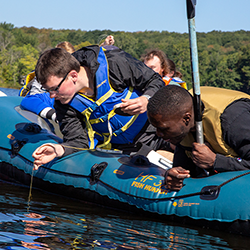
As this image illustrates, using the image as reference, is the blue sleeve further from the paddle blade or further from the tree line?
the tree line

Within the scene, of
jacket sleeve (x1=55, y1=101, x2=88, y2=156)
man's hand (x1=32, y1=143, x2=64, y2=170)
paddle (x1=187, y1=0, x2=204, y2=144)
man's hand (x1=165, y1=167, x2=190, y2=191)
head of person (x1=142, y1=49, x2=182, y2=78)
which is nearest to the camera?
paddle (x1=187, y1=0, x2=204, y2=144)

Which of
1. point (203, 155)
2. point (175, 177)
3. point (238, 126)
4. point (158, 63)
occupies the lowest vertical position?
point (175, 177)

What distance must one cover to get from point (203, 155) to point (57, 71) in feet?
5.35

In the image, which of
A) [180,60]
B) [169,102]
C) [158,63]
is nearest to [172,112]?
[169,102]

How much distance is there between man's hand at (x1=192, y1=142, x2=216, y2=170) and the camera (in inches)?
114

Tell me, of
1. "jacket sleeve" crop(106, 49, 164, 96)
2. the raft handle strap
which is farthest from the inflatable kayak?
"jacket sleeve" crop(106, 49, 164, 96)

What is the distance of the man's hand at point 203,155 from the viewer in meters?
2.89

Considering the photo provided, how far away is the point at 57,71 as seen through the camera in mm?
3635

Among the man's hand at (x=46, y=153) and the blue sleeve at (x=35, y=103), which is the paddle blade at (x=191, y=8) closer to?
the man's hand at (x=46, y=153)

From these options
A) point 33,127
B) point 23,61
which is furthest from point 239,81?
point 33,127

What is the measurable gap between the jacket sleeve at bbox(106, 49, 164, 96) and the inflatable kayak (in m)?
0.74

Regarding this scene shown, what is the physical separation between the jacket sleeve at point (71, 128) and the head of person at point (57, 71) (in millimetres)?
342

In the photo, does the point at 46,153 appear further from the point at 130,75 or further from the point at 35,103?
the point at 35,103

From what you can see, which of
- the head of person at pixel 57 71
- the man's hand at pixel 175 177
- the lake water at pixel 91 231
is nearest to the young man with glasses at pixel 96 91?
the head of person at pixel 57 71
